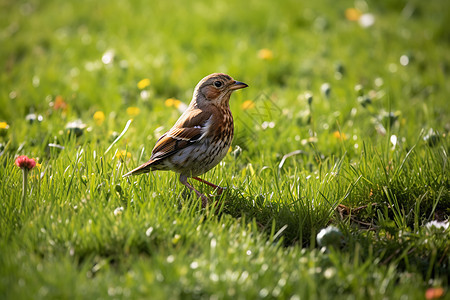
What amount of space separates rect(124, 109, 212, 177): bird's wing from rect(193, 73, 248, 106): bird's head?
0.26 metres

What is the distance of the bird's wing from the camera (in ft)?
14.2

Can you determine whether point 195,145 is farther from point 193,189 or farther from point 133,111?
point 133,111

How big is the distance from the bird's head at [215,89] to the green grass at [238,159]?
569 millimetres

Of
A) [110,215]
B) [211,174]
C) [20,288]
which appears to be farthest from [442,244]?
[20,288]

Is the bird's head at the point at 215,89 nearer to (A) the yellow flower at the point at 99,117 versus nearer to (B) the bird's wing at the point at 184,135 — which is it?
(B) the bird's wing at the point at 184,135

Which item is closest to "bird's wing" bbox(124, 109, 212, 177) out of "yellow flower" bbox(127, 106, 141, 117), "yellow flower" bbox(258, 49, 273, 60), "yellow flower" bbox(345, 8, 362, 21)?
"yellow flower" bbox(127, 106, 141, 117)

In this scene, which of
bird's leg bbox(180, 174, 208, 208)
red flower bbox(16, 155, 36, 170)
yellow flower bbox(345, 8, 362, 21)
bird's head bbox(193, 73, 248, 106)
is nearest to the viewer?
red flower bbox(16, 155, 36, 170)

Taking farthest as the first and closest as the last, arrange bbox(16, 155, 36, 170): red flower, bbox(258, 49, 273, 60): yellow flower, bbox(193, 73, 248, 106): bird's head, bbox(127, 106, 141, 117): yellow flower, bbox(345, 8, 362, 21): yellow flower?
bbox(345, 8, 362, 21): yellow flower
bbox(258, 49, 273, 60): yellow flower
bbox(127, 106, 141, 117): yellow flower
bbox(193, 73, 248, 106): bird's head
bbox(16, 155, 36, 170): red flower

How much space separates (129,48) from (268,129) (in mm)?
3621

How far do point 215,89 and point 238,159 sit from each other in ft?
2.29

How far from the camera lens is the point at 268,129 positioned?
5480 millimetres

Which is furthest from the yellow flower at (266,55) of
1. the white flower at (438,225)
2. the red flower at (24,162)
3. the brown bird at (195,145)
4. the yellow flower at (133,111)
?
the red flower at (24,162)

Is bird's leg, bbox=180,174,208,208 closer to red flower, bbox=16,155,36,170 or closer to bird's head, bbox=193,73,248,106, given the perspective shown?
bird's head, bbox=193,73,248,106

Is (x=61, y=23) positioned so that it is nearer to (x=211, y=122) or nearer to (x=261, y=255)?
(x=211, y=122)
